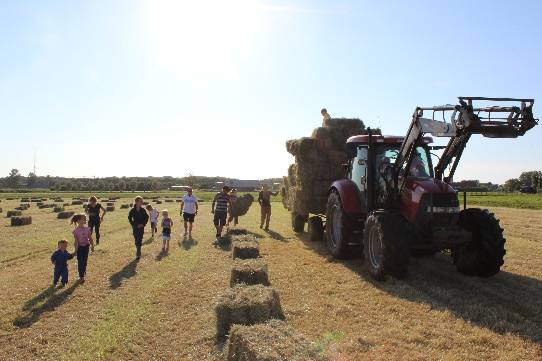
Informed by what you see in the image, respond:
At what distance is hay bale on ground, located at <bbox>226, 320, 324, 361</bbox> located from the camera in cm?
408

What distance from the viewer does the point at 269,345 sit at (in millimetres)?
4285

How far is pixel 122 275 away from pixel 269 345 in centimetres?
629

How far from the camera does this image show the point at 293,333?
463cm

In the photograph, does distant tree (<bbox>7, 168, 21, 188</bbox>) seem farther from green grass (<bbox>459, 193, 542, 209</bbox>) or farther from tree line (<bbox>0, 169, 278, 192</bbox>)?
green grass (<bbox>459, 193, 542, 209</bbox>)

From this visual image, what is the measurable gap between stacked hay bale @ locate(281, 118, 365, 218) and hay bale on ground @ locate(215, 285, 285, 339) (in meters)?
7.51

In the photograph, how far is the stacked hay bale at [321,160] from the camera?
43.9 ft

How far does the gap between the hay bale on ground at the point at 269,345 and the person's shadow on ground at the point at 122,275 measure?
4.67 metres

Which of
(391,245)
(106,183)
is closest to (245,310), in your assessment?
(391,245)

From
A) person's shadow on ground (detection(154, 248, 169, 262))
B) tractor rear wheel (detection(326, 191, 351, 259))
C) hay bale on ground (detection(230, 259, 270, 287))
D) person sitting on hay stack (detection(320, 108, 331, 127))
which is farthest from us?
person sitting on hay stack (detection(320, 108, 331, 127))

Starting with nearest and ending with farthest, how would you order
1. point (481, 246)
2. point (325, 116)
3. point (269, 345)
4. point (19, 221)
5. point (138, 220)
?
point (269, 345) < point (481, 246) < point (138, 220) < point (325, 116) < point (19, 221)

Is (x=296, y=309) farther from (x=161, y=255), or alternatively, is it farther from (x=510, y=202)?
(x=510, y=202)

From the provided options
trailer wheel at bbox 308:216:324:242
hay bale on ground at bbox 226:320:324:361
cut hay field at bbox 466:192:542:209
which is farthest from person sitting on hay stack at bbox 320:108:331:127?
cut hay field at bbox 466:192:542:209

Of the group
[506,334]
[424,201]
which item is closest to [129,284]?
[424,201]

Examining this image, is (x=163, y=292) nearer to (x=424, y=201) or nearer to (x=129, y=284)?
(x=129, y=284)
